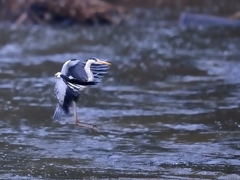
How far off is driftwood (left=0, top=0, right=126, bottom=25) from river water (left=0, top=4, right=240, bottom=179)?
3259 millimetres

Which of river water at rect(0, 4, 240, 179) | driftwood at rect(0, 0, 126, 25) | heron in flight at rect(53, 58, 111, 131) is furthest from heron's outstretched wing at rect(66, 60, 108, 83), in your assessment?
driftwood at rect(0, 0, 126, 25)

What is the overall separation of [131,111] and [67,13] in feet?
38.0

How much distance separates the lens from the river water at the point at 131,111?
22.8 ft

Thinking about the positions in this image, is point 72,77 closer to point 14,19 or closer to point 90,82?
point 90,82

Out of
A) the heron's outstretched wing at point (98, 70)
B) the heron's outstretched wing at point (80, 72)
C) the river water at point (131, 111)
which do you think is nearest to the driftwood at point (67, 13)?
the river water at point (131, 111)

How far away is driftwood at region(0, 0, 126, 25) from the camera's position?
20391mm

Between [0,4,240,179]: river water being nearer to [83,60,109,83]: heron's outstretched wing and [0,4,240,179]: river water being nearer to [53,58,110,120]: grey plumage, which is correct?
[53,58,110,120]: grey plumage

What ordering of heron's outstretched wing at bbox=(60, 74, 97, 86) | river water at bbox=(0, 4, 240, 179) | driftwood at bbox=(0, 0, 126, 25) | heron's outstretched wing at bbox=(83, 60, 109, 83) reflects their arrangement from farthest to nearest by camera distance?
1. driftwood at bbox=(0, 0, 126, 25)
2. heron's outstretched wing at bbox=(83, 60, 109, 83)
3. heron's outstretched wing at bbox=(60, 74, 97, 86)
4. river water at bbox=(0, 4, 240, 179)

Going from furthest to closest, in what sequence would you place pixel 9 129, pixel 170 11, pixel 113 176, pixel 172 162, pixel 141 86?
pixel 170 11 < pixel 141 86 < pixel 9 129 < pixel 172 162 < pixel 113 176

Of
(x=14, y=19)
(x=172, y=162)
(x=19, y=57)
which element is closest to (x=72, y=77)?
(x=172, y=162)

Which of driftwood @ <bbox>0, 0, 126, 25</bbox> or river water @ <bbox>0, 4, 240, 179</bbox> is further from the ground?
driftwood @ <bbox>0, 0, 126, 25</bbox>

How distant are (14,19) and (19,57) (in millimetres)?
6779

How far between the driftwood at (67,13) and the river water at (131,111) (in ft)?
10.7

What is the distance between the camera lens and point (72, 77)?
281 inches
